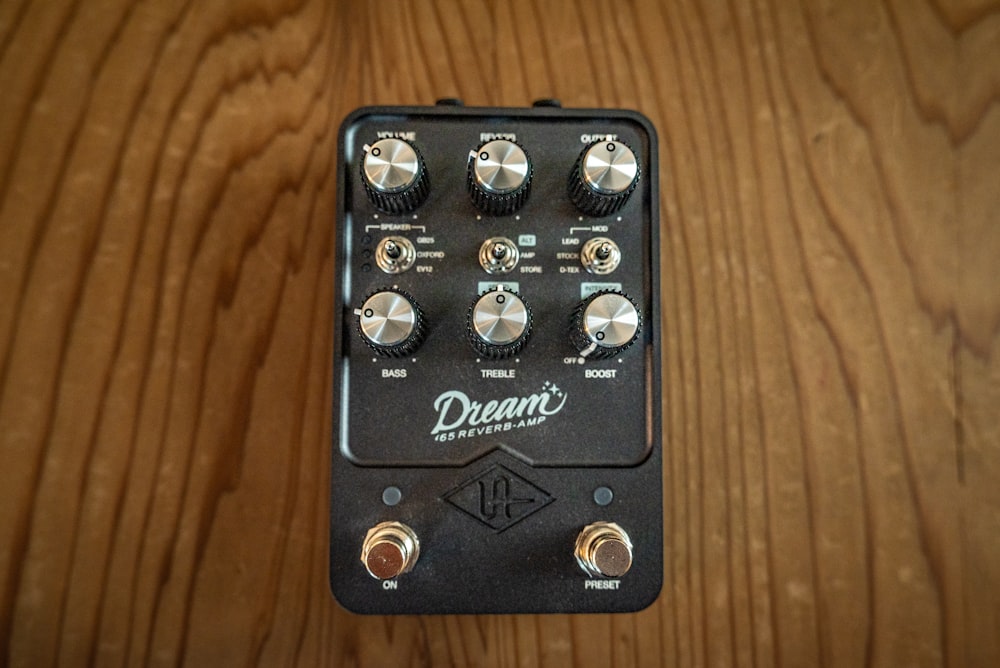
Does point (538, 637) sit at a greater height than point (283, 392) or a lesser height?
lesser

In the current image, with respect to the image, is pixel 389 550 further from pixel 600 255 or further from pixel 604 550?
pixel 600 255

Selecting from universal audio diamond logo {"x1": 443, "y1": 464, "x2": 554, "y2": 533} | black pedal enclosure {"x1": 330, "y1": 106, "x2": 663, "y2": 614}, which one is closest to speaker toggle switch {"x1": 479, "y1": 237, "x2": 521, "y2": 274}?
black pedal enclosure {"x1": 330, "y1": 106, "x2": 663, "y2": 614}

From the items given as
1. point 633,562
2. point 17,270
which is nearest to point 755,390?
point 633,562

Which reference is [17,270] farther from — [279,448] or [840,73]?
[840,73]

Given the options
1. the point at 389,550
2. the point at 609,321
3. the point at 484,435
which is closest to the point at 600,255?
the point at 609,321

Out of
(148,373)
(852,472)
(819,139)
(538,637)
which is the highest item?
(819,139)

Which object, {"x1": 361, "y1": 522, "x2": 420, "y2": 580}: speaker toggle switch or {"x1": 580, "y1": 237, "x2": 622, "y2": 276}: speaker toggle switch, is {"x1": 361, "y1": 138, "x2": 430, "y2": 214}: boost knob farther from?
{"x1": 361, "y1": 522, "x2": 420, "y2": 580}: speaker toggle switch
